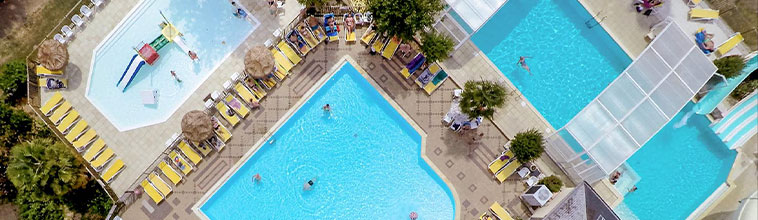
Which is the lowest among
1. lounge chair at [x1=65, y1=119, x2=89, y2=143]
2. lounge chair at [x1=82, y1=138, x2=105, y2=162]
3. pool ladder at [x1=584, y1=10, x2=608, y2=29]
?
pool ladder at [x1=584, y1=10, x2=608, y2=29]

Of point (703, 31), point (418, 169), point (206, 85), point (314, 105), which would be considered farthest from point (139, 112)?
point (703, 31)

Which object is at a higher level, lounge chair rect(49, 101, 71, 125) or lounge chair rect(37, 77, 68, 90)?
lounge chair rect(37, 77, 68, 90)

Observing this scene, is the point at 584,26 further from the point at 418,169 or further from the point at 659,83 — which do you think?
the point at 418,169

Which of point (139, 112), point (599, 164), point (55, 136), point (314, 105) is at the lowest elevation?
point (599, 164)

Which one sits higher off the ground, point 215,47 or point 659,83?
point 215,47

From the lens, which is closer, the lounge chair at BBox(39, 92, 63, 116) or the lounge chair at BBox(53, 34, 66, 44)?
the lounge chair at BBox(39, 92, 63, 116)

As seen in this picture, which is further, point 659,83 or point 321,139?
point 321,139

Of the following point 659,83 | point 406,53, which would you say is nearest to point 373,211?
point 406,53

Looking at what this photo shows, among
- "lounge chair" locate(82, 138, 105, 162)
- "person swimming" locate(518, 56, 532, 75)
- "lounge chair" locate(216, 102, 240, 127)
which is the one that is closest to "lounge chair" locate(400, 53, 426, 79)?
"person swimming" locate(518, 56, 532, 75)

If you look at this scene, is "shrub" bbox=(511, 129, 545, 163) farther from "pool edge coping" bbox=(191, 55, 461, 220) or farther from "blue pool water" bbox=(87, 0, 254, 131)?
"blue pool water" bbox=(87, 0, 254, 131)
